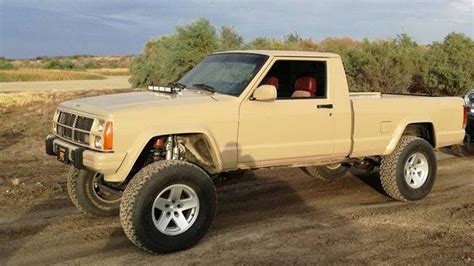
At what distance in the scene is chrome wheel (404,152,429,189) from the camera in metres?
7.68

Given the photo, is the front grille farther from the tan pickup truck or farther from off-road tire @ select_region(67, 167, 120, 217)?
off-road tire @ select_region(67, 167, 120, 217)

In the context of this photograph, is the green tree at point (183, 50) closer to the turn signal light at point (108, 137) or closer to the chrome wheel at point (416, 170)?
the chrome wheel at point (416, 170)

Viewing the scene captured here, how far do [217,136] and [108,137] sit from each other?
117cm

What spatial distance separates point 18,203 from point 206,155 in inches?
111

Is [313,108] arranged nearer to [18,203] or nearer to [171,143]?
[171,143]

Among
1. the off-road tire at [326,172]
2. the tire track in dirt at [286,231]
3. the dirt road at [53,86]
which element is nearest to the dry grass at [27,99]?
the dirt road at [53,86]

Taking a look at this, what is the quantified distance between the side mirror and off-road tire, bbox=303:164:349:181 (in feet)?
9.52

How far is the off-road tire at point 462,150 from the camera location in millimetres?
11445

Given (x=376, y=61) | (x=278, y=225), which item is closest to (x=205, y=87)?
(x=278, y=225)

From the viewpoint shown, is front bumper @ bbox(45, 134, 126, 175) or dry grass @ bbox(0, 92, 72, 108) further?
dry grass @ bbox(0, 92, 72, 108)

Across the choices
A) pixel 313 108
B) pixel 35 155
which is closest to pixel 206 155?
pixel 313 108

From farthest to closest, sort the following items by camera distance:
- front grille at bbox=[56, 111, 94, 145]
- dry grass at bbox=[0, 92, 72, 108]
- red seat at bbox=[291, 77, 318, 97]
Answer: dry grass at bbox=[0, 92, 72, 108]
red seat at bbox=[291, 77, 318, 97]
front grille at bbox=[56, 111, 94, 145]

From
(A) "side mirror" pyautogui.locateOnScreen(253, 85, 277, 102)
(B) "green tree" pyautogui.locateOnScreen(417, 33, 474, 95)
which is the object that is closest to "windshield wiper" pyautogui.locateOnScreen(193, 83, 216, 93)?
(A) "side mirror" pyautogui.locateOnScreen(253, 85, 277, 102)

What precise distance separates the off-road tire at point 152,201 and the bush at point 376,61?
1535 cm
